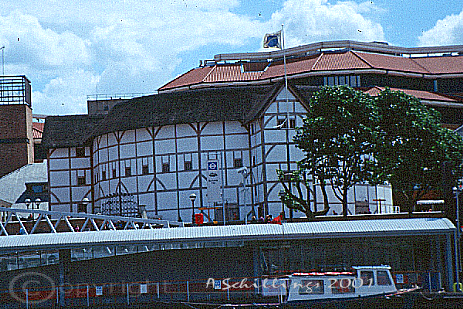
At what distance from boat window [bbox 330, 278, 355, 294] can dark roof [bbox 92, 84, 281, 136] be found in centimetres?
3624

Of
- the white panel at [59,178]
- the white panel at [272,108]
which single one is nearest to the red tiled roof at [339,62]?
the white panel at [272,108]

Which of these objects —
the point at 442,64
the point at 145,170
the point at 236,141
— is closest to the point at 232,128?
the point at 236,141

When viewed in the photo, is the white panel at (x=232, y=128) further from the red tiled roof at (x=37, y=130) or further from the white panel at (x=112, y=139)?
the red tiled roof at (x=37, y=130)

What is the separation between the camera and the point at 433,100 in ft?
269

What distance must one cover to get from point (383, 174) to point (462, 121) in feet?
117

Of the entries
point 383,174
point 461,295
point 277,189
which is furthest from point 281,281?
point 277,189

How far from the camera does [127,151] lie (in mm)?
72188

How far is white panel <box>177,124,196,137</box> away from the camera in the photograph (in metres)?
69.8

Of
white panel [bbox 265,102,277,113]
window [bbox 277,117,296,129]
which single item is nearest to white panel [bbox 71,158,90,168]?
white panel [bbox 265,102,277,113]

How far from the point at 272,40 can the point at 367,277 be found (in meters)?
34.5

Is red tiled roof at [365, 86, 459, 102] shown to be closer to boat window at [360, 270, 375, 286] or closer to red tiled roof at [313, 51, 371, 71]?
red tiled roof at [313, 51, 371, 71]

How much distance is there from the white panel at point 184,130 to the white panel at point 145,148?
9.15 ft

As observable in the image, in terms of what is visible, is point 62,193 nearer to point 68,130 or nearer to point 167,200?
point 68,130

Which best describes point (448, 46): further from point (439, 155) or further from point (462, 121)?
point (439, 155)
